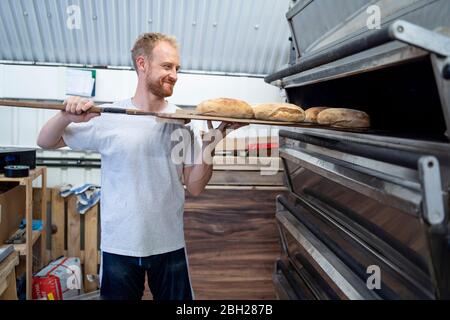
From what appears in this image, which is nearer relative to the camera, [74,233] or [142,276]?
[142,276]

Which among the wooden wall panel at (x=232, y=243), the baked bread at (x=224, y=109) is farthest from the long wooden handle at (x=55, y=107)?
the wooden wall panel at (x=232, y=243)

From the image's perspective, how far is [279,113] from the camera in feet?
4.33

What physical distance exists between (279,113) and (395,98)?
0.46 m

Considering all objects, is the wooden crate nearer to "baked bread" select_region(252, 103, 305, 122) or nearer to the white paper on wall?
the white paper on wall

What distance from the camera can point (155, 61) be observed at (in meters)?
1.58

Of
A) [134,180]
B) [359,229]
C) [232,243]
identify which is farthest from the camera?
[232,243]

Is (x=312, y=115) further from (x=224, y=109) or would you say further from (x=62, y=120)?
(x=62, y=120)

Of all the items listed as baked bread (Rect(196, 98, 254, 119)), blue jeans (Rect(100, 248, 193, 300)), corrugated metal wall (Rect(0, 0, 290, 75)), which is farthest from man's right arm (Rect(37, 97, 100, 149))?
corrugated metal wall (Rect(0, 0, 290, 75))

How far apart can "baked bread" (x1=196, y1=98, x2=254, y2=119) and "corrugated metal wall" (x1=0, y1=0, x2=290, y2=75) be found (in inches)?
57.7

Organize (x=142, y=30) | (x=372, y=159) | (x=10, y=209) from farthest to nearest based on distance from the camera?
(x=142, y=30)
(x=10, y=209)
(x=372, y=159)

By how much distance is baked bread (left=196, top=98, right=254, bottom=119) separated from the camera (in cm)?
130

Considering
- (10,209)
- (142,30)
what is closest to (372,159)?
(142,30)
